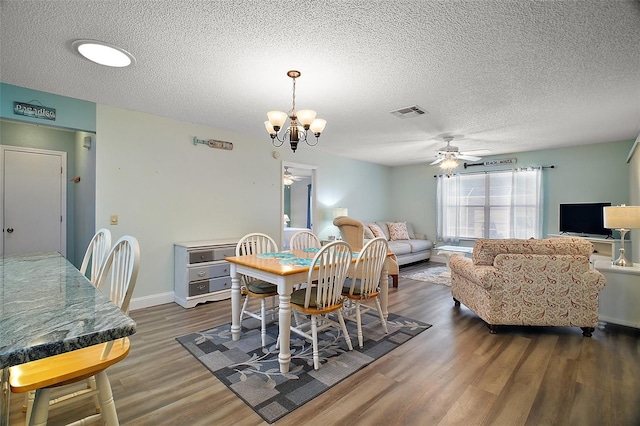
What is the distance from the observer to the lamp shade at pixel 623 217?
9.72ft

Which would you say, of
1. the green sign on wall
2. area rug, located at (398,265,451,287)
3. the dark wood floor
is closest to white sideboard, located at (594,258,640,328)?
the dark wood floor

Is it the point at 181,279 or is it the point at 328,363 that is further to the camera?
the point at 181,279

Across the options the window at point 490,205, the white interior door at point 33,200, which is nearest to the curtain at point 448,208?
the window at point 490,205

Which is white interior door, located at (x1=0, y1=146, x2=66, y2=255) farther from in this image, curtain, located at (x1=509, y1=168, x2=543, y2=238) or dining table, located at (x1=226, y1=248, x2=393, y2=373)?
curtain, located at (x1=509, y1=168, x2=543, y2=238)

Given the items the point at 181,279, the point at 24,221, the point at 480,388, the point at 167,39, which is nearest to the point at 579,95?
the point at 480,388

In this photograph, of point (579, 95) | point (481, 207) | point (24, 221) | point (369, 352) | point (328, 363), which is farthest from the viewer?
point (481, 207)

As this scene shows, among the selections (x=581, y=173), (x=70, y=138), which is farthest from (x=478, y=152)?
(x=70, y=138)

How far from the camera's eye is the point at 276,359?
2379 mm

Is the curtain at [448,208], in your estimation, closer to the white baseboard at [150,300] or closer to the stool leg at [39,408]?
the white baseboard at [150,300]

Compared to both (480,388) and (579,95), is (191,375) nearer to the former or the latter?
(480,388)

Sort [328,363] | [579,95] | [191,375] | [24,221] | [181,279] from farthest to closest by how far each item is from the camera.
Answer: [24,221], [181,279], [579,95], [328,363], [191,375]

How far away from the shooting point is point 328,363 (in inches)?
92.0

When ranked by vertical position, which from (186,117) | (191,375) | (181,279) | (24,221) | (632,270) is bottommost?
(191,375)

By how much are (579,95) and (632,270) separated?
1879mm
